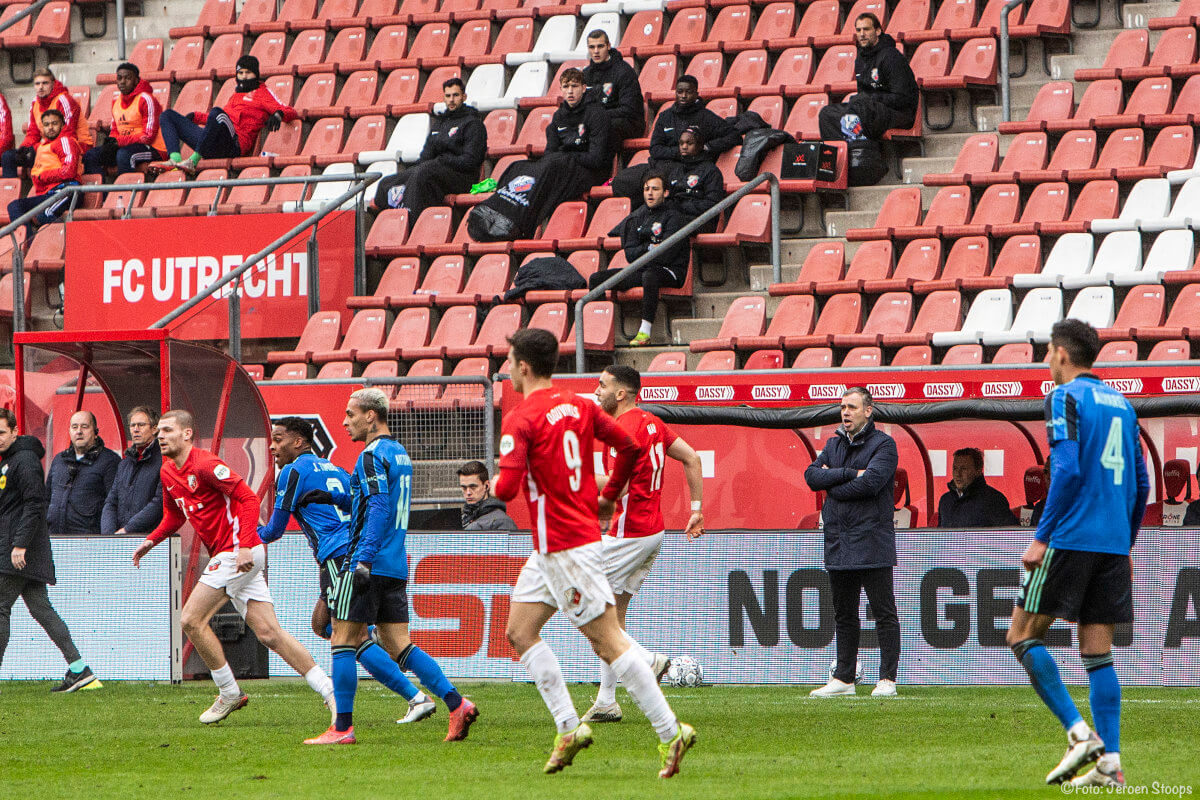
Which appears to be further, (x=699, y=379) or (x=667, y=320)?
(x=667, y=320)

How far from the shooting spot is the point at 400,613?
9266 millimetres

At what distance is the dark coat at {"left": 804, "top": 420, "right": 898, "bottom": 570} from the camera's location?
11.0 metres

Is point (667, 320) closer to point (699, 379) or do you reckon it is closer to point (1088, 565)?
point (699, 379)

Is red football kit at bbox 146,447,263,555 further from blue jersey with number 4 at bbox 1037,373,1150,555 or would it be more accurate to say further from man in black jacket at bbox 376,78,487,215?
man in black jacket at bbox 376,78,487,215

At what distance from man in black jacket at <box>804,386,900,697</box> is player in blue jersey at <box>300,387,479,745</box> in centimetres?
297

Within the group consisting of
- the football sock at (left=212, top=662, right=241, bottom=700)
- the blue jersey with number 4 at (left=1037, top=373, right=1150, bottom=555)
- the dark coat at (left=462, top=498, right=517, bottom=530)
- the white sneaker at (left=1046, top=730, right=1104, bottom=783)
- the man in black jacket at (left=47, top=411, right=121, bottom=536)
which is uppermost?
the blue jersey with number 4 at (left=1037, top=373, right=1150, bottom=555)

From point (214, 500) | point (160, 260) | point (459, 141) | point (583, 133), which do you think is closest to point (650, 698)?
point (214, 500)

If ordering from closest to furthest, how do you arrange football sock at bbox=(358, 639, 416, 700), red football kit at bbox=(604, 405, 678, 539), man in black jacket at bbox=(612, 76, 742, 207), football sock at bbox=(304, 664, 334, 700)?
football sock at bbox=(358, 639, 416, 700), football sock at bbox=(304, 664, 334, 700), red football kit at bbox=(604, 405, 678, 539), man in black jacket at bbox=(612, 76, 742, 207)

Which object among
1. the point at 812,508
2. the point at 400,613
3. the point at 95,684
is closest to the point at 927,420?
the point at 812,508

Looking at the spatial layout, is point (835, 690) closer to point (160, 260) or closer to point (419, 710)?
Result: point (419, 710)

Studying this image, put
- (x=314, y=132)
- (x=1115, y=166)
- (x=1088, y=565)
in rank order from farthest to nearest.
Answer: (x=314, y=132) → (x=1115, y=166) → (x=1088, y=565)

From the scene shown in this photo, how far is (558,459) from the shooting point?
24.1 ft

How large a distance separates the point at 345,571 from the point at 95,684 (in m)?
4.25

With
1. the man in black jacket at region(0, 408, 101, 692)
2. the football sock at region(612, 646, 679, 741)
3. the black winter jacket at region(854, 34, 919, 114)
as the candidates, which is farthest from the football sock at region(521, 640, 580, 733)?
the black winter jacket at region(854, 34, 919, 114)
